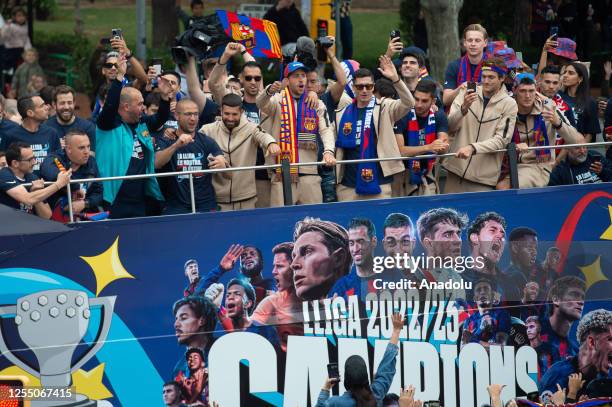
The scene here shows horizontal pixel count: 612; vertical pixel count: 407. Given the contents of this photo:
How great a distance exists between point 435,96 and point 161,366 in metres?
3.61

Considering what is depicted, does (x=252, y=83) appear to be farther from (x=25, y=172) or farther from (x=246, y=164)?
(x=25, y=172)

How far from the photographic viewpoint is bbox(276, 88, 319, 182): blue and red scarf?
10.5m

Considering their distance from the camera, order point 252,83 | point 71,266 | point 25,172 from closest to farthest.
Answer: point 71,266 < point 25,172 < point 252,83

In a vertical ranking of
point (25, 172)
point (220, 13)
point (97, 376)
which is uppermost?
point (220, 13)

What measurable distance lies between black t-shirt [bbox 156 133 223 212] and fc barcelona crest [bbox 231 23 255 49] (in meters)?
1.94

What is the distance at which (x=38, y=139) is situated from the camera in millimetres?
10867

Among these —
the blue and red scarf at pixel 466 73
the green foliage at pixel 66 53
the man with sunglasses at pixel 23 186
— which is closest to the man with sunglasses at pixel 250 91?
the man with sunglasses at pixel 23 186

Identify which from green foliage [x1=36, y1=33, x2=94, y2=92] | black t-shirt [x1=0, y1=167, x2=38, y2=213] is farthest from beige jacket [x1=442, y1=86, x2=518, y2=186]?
green foliage [x1=36, y1=33, x2=94, y2=92]

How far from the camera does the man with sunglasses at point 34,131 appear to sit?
35.6ft

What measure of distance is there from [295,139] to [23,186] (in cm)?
261

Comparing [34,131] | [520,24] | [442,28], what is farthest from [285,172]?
[520,24]

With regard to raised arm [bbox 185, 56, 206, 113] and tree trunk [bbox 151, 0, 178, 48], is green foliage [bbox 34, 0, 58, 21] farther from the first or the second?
raised arm [bbox 185, 56, 206, 113]

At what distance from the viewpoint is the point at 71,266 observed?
28.7ft

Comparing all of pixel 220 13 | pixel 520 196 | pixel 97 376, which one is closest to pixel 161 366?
pixel 97 376
